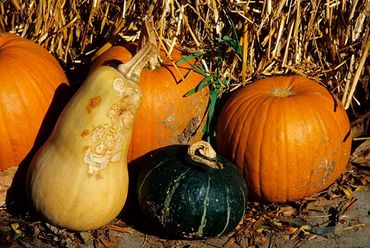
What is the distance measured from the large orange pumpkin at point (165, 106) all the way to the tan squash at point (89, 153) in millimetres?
375

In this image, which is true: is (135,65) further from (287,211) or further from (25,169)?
(287,211)

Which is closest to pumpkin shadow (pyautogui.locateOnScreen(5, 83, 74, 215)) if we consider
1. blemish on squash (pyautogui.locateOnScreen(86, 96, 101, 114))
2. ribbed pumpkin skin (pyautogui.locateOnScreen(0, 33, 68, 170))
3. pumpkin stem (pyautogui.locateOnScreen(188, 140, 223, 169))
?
ribbed pumpkin skin (pyautogui.locateOnScreen(0, 33, 68, 170))

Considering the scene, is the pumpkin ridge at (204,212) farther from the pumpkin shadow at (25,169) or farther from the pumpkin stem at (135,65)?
the pumpkin shadow at (25,169)

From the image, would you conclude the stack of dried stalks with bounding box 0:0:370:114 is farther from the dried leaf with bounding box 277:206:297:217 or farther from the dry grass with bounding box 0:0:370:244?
the dried leaf with bounding box 277:206:297:217

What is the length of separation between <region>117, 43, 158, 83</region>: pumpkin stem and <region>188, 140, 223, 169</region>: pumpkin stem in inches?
20.4

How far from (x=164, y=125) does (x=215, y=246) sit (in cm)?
84

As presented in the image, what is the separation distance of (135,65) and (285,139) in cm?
106

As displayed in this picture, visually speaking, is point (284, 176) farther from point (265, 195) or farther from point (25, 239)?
point (25, 239)

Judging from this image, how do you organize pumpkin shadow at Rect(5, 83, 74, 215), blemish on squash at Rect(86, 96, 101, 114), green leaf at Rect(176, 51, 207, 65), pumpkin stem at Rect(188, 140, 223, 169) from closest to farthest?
blemish on squash at Rect(86, 96, 101, 114) < pumpkin stem at Rect(188, 140, 223, 169) < pumpkin shadow at Rect(5, 83, 74, 215) < green leaf at Rect(176, 51, 207, 65)

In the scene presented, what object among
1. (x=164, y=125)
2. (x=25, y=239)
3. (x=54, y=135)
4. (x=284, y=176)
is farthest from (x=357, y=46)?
(x=25, y=239)

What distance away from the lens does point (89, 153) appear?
3.41 meters

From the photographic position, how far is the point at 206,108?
4.20 metres

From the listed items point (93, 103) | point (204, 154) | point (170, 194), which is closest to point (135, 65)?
point (93, 103)

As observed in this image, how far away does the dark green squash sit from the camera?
11.6ft
